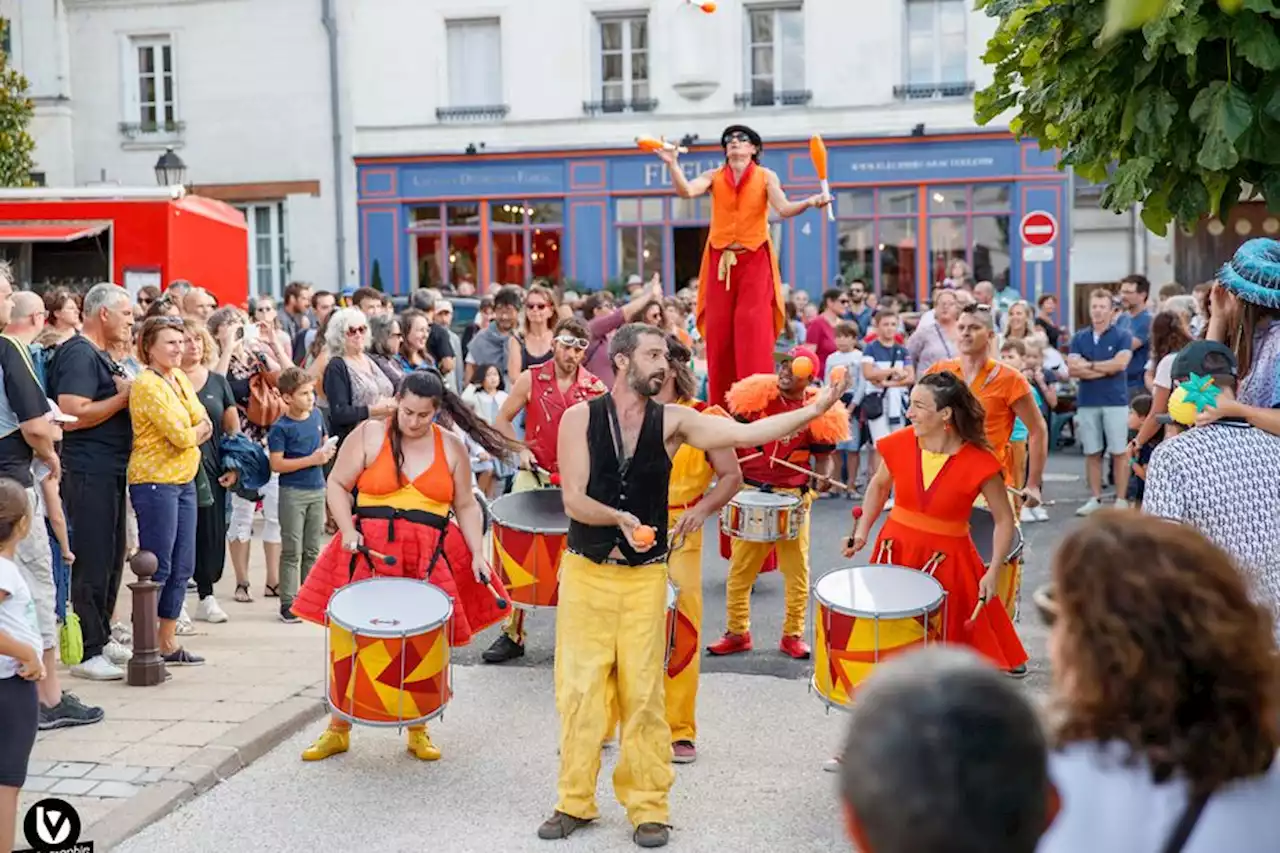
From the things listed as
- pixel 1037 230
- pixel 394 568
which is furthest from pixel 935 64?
pixel 394 568

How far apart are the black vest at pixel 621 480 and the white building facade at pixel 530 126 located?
21.5m

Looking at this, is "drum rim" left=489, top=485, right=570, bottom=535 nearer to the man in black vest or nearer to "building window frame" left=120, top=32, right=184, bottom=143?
the man in black vest

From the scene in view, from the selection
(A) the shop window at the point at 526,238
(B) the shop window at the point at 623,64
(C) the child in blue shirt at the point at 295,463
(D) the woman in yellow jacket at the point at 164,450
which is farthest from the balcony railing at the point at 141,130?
(D) the woman in yellow jacket at the point at 164,450

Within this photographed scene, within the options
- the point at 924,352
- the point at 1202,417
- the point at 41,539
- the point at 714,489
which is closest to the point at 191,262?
the point at 924,352

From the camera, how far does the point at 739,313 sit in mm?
9031

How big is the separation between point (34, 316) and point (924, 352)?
20.9 ft

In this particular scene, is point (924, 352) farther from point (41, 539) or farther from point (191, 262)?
point (191, 262)

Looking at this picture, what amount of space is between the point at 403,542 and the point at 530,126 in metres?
22.0

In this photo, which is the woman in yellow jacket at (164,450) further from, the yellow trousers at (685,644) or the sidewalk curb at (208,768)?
the yellow trousers at (685,644)

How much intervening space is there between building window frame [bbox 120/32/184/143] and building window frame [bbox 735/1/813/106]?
10.8m

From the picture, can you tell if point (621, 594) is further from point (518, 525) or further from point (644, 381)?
point (518, 525)

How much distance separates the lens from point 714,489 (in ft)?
20.8

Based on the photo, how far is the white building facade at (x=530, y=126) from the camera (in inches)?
1042

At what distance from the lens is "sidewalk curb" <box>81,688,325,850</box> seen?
563 centimetres
